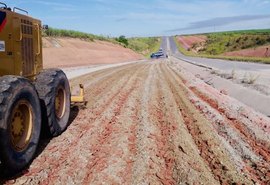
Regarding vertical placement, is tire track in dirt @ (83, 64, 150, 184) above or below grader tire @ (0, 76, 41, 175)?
below

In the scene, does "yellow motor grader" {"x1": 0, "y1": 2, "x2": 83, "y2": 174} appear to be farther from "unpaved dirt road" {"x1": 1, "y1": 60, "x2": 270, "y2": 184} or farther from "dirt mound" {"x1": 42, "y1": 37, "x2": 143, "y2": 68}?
"dirt mound" {"x1": 42, "y1": 37, "x2": 143, "y2": 68}

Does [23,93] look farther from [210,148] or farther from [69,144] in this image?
[210,148]

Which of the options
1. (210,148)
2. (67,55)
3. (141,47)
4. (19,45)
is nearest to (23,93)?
(19,45)

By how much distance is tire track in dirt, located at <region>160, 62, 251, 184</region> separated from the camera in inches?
235

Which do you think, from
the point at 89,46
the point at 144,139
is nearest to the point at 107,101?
the point at 144,139

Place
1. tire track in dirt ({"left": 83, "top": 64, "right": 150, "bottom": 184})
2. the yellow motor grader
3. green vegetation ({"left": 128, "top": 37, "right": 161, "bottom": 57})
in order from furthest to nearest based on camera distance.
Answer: green vegetation ({"left": 128, "top": 37, "right": 161, "bottom": 57}) < tire track in dirt ({"left": 83, "top": 64, "right": 150, "bottom": 184}) < the yellow motor grader

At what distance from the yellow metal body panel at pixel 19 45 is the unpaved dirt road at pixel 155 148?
161 centimetres

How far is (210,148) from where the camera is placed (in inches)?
292

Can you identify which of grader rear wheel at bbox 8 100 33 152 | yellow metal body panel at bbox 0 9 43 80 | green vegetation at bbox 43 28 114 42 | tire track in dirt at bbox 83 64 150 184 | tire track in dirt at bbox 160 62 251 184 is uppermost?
green vegetation at bbox 43 28 114 42

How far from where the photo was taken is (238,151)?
7.41 m

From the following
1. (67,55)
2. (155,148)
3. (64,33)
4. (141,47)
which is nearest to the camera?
(155,148)

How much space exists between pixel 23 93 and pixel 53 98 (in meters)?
1.50

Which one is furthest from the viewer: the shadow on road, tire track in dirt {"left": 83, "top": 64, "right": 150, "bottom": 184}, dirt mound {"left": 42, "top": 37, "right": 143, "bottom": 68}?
dirt mound {"left": 42, "top": 37, "right": 143, "bottom": 68}

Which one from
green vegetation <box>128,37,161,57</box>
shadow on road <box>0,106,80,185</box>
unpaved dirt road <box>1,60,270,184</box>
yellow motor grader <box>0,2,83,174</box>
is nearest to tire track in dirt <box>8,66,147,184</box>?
unpaved dirt road <box>1,60,270,184</box>
